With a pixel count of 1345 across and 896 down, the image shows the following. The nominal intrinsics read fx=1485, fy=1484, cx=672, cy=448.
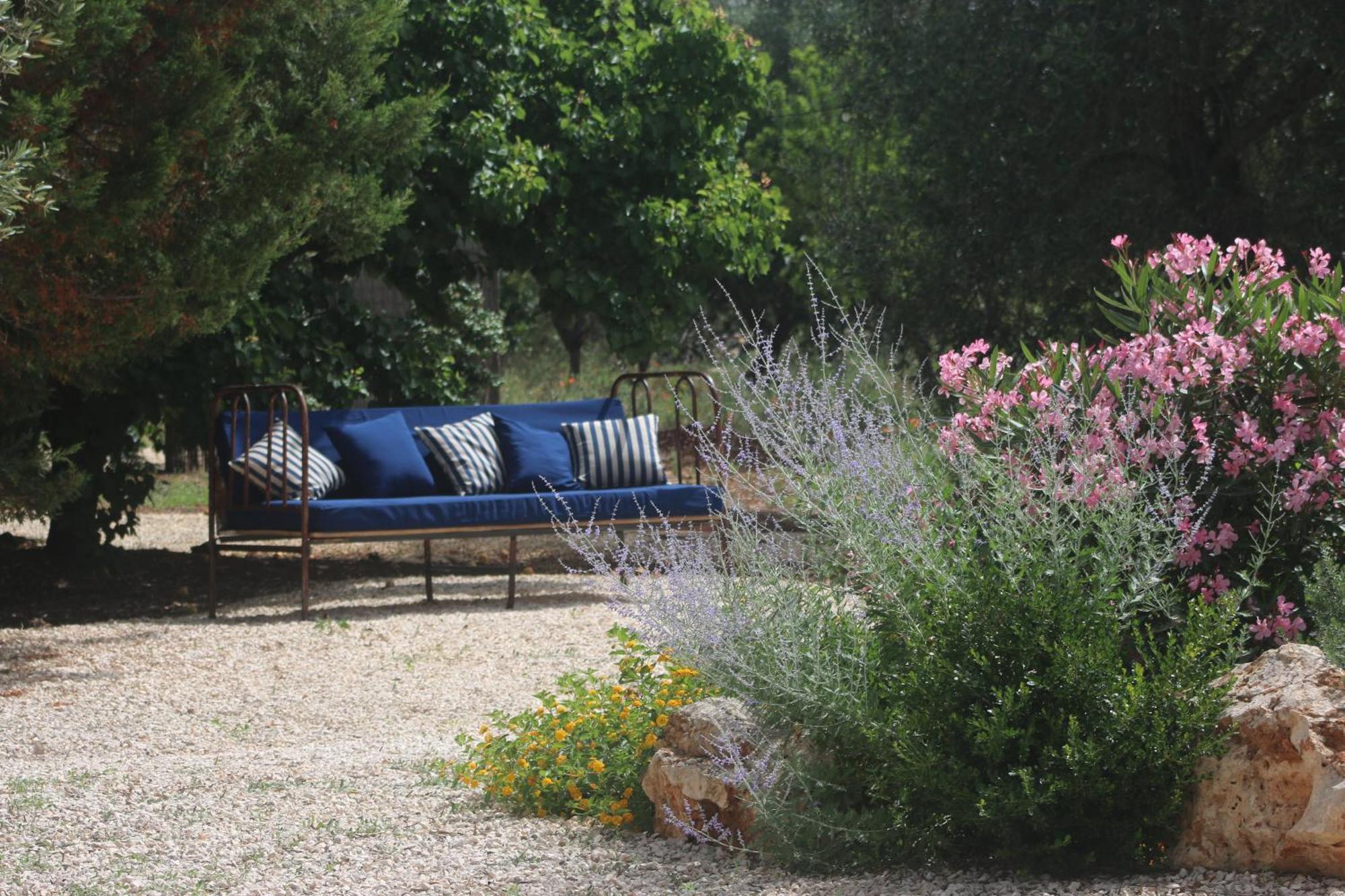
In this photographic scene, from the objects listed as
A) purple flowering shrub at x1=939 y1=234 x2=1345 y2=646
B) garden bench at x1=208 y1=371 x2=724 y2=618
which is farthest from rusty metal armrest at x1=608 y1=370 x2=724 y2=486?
purple flowering shrub at x1=939 y1=234 x2=1345 y2=646

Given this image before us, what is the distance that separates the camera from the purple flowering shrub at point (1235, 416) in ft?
11.9

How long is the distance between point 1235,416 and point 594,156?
622cm

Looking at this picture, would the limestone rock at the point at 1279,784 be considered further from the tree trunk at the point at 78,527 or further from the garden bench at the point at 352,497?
the tree trunk at the point at 78,527

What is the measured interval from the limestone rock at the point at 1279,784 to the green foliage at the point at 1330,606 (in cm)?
31

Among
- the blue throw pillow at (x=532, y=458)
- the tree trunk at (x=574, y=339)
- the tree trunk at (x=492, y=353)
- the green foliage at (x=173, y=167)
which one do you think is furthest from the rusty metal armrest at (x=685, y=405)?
the tree trunk at (x=492, y=353)

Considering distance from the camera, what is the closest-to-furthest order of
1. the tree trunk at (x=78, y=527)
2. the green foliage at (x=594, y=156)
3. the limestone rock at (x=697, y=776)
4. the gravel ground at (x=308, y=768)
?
1. the gravel ground at (x=308, y=768)
2. the limestone rock at (x=697, y=776)
3. the tree trunk at (x=78, y=527)
4. the green foliage at (x=594, y=156)

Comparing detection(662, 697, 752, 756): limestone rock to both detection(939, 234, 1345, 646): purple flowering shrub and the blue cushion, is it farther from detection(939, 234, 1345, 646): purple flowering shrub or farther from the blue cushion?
the blue cushion

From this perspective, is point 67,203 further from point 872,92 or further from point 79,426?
point 872,92

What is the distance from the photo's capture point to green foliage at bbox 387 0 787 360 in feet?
29.5

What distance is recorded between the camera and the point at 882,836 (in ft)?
10.1

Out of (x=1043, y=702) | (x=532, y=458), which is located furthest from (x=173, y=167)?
(x=1043, y=702)

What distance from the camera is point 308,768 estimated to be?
14.3 feet

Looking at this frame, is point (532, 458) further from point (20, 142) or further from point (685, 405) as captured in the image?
point (685, 405)

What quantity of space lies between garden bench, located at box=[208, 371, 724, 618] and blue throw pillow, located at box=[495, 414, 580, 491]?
0.02 meters
